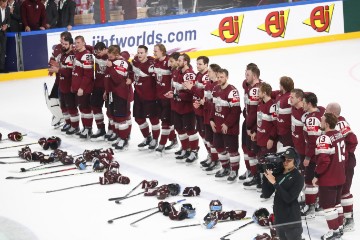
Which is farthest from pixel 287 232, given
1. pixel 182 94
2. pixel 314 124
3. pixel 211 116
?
pixel 182 94

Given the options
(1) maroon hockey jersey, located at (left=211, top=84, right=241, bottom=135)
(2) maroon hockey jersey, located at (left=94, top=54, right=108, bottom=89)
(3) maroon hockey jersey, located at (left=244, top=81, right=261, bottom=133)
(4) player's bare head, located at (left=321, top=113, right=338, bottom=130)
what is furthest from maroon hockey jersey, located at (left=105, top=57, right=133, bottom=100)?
(4) player's bare head, located at (left=321, top=113, right=338, bottom=130)

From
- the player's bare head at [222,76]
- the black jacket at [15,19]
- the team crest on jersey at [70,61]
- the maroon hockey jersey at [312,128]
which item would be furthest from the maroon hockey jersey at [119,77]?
the black jacket at [15,19]

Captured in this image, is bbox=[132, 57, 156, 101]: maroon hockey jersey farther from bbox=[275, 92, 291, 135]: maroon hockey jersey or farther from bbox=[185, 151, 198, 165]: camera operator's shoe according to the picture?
bbox=[275, 92, 291, 135]: maroon hockey jersey

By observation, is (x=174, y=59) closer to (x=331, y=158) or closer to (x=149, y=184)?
(x=149, y=184)

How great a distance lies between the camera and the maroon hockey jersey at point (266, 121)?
10258 mm

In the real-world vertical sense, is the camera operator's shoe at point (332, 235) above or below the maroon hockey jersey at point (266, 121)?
below

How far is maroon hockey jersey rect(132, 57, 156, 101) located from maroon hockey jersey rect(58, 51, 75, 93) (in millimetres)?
1465

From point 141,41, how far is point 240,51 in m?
2.57

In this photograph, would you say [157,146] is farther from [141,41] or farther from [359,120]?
[141,41]

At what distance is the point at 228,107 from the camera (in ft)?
35.9

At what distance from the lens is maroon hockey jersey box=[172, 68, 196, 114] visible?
38.7ft

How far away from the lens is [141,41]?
20.1 m

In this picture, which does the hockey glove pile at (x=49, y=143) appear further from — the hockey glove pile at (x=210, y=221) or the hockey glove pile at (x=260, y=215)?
the hockey glove pile at (x=260, y=215)

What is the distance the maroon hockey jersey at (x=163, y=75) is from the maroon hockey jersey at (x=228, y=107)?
1491 millimetres
